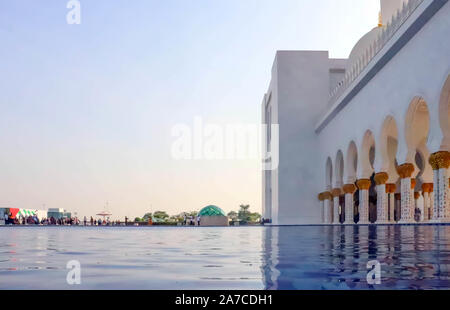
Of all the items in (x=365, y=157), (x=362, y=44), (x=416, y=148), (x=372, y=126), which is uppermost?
(x=362, y=44)

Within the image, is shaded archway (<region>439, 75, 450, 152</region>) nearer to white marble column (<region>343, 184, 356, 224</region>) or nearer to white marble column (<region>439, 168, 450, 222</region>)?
white marble column (<region>439, 168, 450, 222</region>)

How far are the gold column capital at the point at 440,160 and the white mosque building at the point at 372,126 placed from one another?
28mm

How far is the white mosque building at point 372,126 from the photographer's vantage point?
1379 centimetres

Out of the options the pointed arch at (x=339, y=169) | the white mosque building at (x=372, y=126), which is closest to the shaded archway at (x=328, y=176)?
the white mosque building at (x=372, y=126)

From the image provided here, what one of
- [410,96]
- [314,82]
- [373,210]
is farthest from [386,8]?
[410,96]

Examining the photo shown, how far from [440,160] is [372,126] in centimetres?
645

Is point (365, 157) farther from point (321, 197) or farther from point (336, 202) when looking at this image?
point (321, 197)

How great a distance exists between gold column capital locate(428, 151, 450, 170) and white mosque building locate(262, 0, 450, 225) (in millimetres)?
28

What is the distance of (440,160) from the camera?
44.2 ft

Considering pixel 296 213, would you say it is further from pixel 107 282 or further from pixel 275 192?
pixel 107 282

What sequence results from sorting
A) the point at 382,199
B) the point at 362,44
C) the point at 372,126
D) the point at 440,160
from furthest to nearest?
1. the point at 362,44
2. the point at 372,126
3. the point at 382,199
4. the point at 440,160

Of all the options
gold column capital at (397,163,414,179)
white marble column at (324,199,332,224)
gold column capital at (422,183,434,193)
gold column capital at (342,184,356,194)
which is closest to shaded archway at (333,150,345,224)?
white marble column at (324,199,332,224)

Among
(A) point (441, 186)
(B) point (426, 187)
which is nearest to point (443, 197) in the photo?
(A) point (441, 186)
